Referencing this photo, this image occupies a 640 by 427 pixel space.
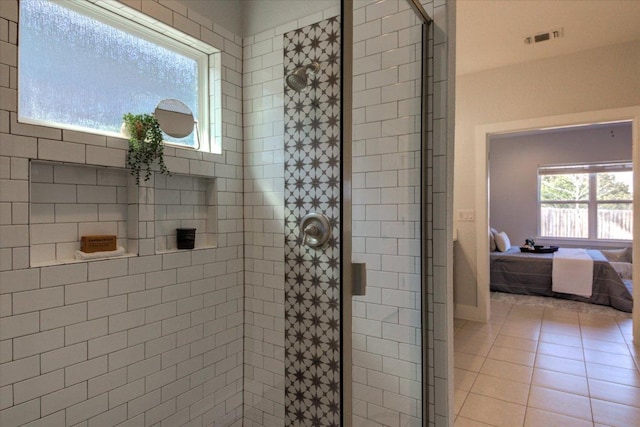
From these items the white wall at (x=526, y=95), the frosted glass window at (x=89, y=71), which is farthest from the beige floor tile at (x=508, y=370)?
the frosted glass window at (x=89, y=71)

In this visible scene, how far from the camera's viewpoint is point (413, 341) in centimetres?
159

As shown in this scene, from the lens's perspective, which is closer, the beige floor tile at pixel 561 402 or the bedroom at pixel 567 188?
the beige floor tile at pixel 561 402

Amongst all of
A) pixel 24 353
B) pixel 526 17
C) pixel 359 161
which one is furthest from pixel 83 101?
pixel 526 17

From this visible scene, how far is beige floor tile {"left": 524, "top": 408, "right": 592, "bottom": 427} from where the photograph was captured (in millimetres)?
1983

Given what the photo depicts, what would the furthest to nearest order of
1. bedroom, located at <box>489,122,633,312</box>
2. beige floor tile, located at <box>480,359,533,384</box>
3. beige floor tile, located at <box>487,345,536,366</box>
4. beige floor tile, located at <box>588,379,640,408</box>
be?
bedroom, located at <box>489,122,633,312</box> < beige floor tile, located at <box>487,345,536,366</box> < beige floor tile, located at <box>480,359,533,384</box> < beige floor tile, located at <box>588,379,640,408</box>

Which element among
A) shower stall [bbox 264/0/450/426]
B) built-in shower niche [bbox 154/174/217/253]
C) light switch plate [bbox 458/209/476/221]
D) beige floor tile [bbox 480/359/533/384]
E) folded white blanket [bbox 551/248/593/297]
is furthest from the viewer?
folded white blanket [bbox 551/248/593/297]

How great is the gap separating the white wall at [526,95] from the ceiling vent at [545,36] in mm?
467

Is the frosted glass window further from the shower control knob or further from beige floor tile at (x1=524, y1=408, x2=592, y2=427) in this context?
beige floor tile at (x1=524, y1=408, x2=592, y2=427)

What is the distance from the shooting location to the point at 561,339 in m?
3.20

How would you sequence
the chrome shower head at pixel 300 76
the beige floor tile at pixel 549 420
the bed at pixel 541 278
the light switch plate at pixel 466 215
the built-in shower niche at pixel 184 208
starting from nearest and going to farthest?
1. the chrome shower head at pixel 300 76
2. the built-in shower niche at pixel 184 208
3. the beige floor tile at pixel 549 420
4. the light switch plate at pixel 466 215
5. the bed at pixel 541 278

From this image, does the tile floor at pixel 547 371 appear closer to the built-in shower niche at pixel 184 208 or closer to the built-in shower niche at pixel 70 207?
the built-in shower niche at pixel 184 208

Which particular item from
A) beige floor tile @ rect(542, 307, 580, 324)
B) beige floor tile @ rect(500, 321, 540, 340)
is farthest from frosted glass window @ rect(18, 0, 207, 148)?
beige floor tile @ rect(542, 307, 580, 324)

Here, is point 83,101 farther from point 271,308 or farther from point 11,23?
point 271,308

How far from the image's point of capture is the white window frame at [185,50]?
1.65 meters
